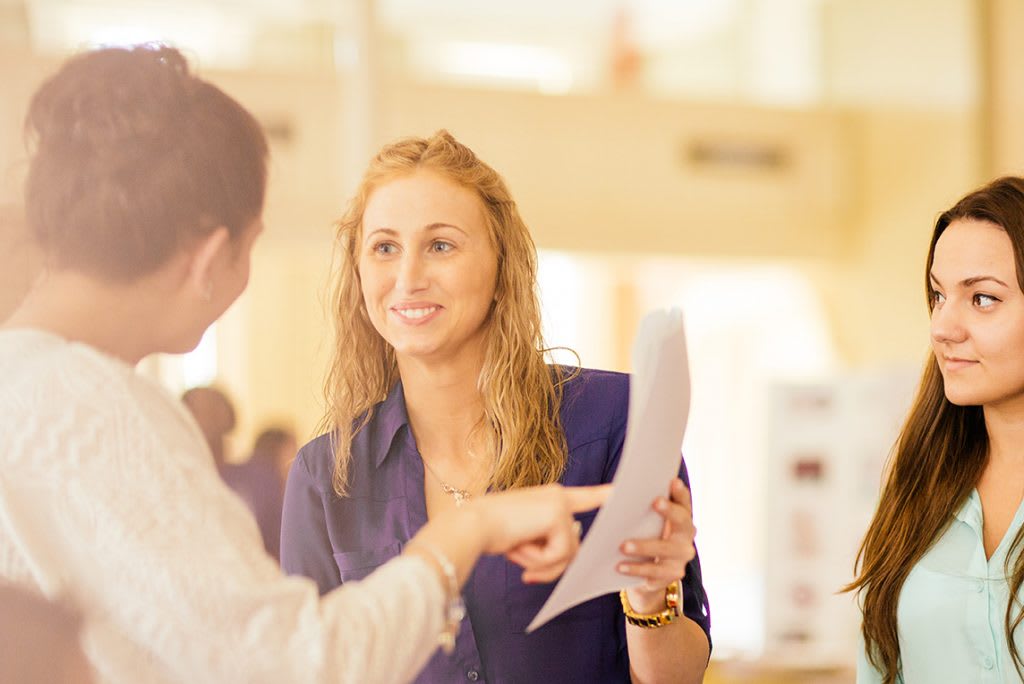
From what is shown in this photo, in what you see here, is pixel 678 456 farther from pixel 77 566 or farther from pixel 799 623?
pixel 799 623

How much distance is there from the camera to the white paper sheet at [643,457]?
3.70ft

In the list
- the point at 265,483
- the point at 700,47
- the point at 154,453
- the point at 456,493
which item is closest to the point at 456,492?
the point at 456,493

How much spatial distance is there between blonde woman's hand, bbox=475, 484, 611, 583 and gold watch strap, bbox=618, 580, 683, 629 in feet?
1.05

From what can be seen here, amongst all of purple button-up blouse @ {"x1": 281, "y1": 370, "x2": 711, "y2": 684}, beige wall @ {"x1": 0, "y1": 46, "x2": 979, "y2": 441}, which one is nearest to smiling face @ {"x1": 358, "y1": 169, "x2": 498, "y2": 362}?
purple button-up blouse @ {"x1": 281, "y1": 370, "x2": 711, "y2": 684}

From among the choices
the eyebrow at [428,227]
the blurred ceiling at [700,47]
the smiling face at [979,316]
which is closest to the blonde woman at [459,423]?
the eyebrow at [428,227]

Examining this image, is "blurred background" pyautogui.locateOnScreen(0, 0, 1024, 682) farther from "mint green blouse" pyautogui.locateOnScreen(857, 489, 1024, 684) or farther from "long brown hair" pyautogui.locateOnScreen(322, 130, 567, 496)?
"mint green blouse" pyautogui.locateOnScreen(857, 489, 1024, 684)

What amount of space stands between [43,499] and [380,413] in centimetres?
62

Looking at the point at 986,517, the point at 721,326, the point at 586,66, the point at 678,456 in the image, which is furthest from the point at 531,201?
the point at 678,456

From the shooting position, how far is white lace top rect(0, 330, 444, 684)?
0.96 m

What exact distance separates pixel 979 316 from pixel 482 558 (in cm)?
83

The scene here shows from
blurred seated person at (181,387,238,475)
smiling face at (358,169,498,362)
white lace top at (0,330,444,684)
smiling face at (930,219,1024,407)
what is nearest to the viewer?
white lace top at (0,330,444,684)

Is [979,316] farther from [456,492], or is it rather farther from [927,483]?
[456,492]

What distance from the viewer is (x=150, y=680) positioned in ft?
3.32

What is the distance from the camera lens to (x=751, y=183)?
8023 mm
